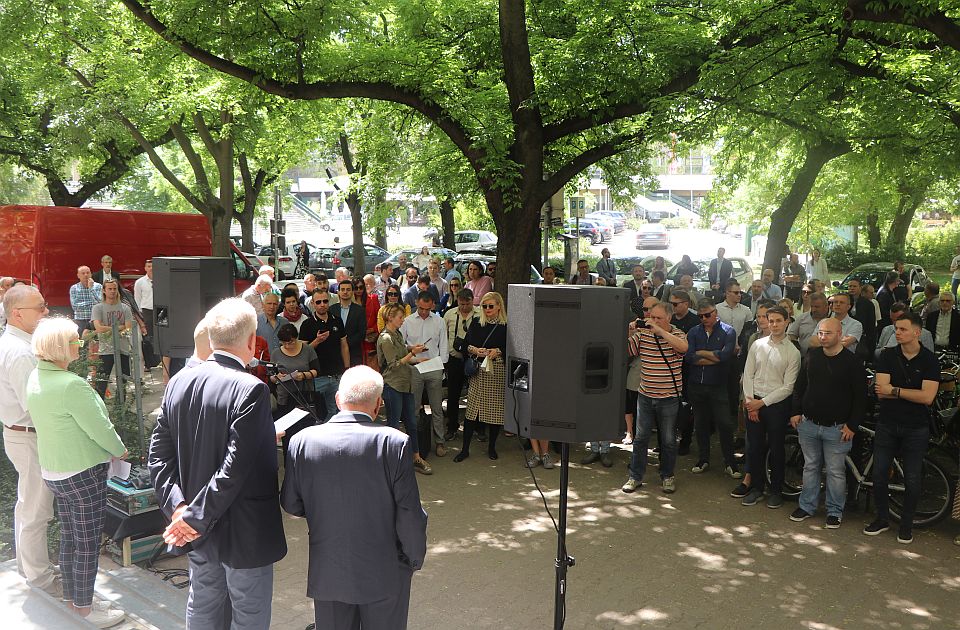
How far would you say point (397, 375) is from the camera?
327 inches

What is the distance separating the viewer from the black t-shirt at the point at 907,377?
6.20 meters

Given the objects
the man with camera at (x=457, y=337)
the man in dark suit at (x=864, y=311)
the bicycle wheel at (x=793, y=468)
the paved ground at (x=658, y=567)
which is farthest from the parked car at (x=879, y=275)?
the paved ground at (x=658, y=567)

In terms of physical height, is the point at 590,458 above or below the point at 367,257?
below

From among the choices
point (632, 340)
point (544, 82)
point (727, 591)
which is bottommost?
point (727, 591)

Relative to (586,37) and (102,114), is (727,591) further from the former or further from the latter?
(102,114)

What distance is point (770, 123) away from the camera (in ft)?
34.4

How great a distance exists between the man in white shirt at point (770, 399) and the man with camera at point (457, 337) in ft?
9.90

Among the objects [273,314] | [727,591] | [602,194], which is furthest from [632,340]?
[602,194]

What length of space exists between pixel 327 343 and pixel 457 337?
149 centimetres

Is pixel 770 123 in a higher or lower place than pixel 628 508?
higher

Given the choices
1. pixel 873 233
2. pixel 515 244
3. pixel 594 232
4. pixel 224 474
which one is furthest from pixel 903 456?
pixel 594 232

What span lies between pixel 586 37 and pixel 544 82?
0.81 meters

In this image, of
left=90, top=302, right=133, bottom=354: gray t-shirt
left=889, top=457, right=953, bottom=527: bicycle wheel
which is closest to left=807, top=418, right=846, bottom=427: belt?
left=889, top=457, right=953, bottom=527: bicycle wheel

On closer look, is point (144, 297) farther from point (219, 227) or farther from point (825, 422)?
point (825, 422)
